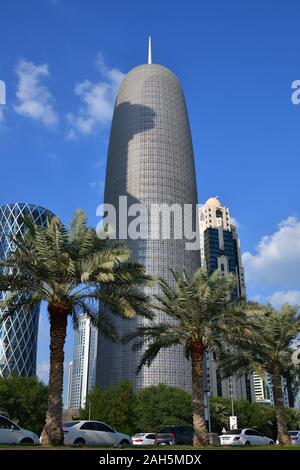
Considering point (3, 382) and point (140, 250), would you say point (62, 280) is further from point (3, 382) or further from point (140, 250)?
point (140, 250)

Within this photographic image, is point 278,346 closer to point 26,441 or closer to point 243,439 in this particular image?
point 243,439

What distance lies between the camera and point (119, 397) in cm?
7038

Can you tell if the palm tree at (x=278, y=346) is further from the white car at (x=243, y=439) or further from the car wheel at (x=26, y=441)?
the car wheel at (x=26, y=441)

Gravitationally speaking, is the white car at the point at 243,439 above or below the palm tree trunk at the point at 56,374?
below

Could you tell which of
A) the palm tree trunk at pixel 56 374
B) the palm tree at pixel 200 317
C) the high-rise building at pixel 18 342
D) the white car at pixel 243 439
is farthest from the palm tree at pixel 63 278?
the high-rise building at pixel 18 342

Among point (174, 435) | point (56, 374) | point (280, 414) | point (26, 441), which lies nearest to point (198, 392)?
point (174, 435)

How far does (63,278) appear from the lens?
24.4 m

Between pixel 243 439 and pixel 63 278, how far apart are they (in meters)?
17.2

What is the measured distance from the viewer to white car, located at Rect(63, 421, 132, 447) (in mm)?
23688

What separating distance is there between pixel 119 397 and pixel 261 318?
132ft

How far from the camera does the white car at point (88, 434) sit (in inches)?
933

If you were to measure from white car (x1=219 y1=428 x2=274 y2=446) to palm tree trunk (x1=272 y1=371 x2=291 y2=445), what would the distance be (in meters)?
1.25

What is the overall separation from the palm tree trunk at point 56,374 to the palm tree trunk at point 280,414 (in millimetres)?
18352
